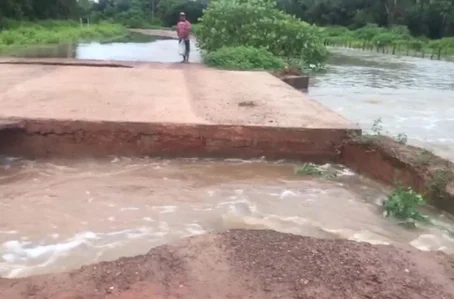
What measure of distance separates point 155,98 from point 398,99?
7.42 meters

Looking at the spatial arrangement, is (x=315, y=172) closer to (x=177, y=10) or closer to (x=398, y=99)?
(x=398, y=99)

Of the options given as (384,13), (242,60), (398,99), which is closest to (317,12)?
(384,13)

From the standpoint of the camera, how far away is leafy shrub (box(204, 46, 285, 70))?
1645 cm

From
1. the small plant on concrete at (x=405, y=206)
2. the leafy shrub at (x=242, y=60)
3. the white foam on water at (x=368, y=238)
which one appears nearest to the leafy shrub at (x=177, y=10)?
the leafy shrub at (x=242, y=60)

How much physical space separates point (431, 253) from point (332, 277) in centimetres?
96

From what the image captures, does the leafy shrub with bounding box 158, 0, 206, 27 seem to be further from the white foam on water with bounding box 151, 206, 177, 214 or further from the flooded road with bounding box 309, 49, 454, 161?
the white foam on water with bounding box 151, 206, 177, 214

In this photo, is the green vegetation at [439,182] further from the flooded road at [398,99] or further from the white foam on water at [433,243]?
the flooded road at [398,99]

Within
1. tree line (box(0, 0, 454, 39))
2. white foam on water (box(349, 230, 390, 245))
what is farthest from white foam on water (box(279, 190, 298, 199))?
tree line (box(0, 0, 454, 39))

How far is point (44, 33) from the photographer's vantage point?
107 ft

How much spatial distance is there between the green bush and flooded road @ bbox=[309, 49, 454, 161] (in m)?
1.39

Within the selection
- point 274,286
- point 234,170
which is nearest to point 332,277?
point 274,286

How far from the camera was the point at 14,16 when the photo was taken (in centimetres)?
3716

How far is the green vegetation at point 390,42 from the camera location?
3722 cm

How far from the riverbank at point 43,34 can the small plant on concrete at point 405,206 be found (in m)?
20.9
